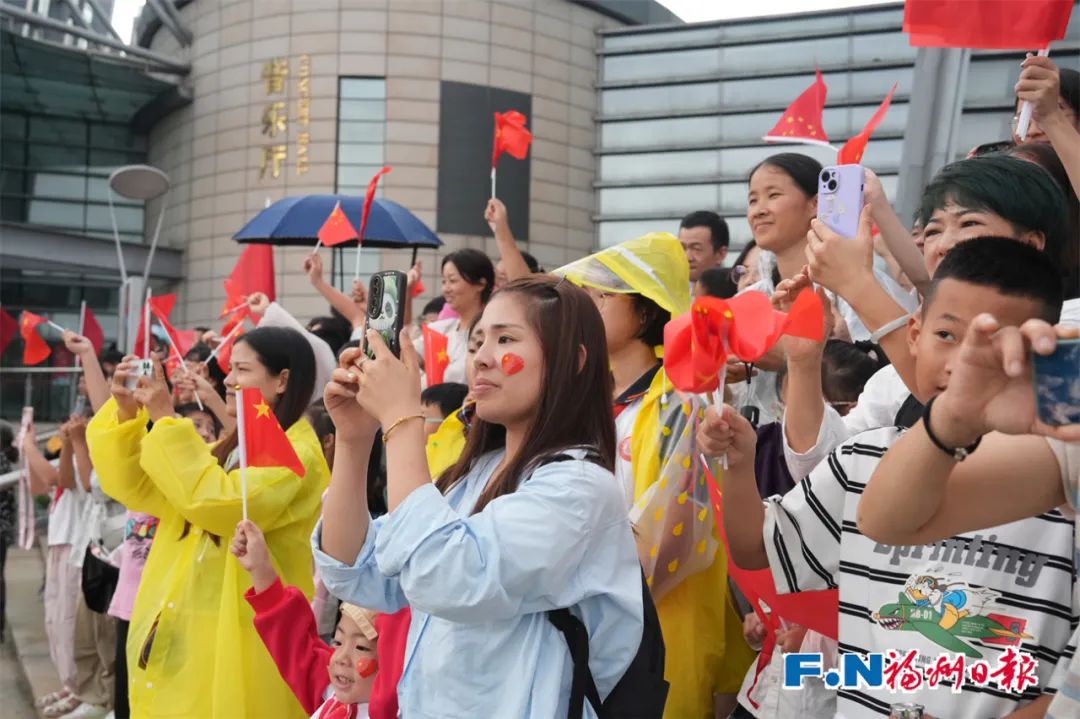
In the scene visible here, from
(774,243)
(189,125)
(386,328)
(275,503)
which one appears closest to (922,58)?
(774,243)

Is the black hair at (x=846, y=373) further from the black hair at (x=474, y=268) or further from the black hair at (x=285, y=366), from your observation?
the black hair at (x=474, y=268)

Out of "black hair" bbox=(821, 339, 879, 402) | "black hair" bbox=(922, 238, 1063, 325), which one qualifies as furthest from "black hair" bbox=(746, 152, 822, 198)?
"black hair" bbox=(922, 238, 1063, 325)

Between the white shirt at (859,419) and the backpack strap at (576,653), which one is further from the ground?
the white shirt at (859,419)

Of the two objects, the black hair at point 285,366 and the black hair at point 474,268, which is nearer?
the black hair at point 285,366

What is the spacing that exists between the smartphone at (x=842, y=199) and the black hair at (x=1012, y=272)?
0.41 m

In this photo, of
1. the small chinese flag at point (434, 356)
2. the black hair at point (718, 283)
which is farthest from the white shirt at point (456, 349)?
the black hair at point (718, 283)

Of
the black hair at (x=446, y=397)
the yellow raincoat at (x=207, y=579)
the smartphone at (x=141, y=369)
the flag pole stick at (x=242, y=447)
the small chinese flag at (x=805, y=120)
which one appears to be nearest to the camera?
the flag pole stick at (x=242, y=447)

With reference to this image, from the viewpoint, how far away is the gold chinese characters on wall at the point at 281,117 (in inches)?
1067

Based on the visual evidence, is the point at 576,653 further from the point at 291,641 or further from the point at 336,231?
the point at 336,231

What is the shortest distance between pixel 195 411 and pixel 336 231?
2203mm

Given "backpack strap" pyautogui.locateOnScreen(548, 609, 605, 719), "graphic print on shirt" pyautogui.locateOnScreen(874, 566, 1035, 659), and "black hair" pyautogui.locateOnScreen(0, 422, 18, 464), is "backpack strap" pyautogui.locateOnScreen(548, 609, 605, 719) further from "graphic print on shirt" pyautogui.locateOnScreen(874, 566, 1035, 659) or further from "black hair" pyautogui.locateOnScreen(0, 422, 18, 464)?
"black hair" pyautogui.locateOnScreen(0, 422, 18, 464)

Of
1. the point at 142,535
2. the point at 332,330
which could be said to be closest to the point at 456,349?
the point at 332,330

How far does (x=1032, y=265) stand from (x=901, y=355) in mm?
415

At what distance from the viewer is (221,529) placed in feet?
11.2
